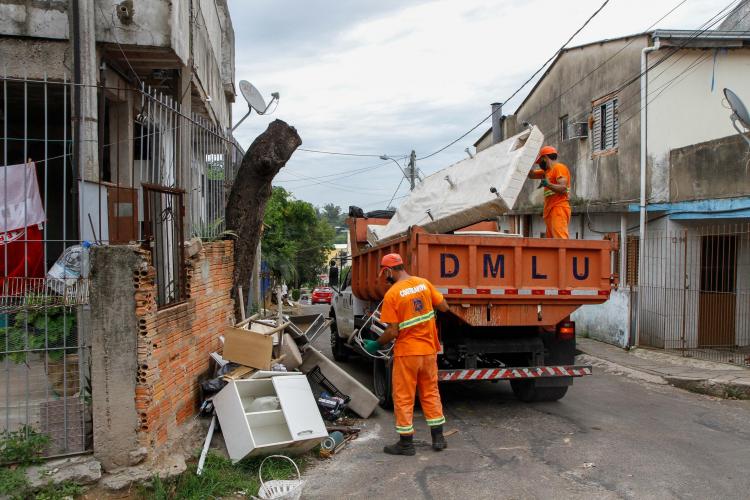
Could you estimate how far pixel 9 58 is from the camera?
7.22 metres

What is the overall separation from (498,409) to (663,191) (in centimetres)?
721

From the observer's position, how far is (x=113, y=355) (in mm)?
4781

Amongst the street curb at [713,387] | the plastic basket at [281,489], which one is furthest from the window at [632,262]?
the plastic basket at [281,489]

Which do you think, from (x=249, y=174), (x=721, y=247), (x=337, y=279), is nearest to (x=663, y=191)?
(x=721, y=247)

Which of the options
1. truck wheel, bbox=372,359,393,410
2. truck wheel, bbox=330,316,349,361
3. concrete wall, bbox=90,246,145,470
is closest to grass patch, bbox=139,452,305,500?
concrete wall, bbox=90,246,145,470

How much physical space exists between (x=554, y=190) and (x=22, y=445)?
6.05 meters

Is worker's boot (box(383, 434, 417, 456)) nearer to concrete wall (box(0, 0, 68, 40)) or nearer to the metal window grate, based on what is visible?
the metal window grate

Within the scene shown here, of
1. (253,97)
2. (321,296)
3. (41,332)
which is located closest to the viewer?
(41,332)

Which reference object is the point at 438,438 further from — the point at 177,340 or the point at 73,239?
the point at 73,239

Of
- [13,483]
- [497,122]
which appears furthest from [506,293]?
[497,122]

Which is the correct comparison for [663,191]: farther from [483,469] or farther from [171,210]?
[171,210]

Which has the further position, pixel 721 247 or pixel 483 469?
pixel 721 247

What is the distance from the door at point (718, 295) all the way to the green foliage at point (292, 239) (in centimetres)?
1367

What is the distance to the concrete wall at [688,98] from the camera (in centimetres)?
1271
